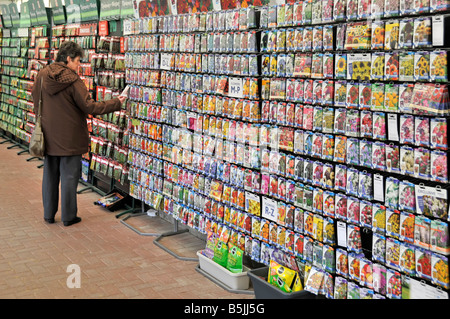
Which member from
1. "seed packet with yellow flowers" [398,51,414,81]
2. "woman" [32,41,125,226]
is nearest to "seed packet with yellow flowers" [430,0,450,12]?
"seed packet with yellow flowers" [398,51,414,81]

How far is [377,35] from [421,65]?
0.38 metres

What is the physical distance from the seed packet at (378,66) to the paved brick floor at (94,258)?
2.16m

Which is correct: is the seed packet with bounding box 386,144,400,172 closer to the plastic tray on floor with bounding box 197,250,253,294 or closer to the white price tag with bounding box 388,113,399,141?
the white price tag with bounding box 388,113,399,141

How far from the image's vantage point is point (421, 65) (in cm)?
317

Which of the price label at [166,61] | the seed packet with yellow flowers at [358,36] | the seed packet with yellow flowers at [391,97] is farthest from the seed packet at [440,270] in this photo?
the price label at [166,61]

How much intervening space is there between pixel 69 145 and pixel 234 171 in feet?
7.85

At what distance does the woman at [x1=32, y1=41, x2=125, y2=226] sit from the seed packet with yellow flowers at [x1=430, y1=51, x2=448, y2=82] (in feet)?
13.5

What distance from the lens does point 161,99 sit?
6.00m

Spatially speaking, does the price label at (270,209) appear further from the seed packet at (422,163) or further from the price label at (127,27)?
the price label at (127,27)

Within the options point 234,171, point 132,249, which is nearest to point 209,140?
point 234,171

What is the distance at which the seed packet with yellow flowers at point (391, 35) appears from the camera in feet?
10.8

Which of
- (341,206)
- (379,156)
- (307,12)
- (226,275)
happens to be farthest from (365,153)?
(226,275)

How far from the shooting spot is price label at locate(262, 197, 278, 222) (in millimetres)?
4398

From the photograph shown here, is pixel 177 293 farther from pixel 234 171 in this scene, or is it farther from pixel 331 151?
pixel 331 151
